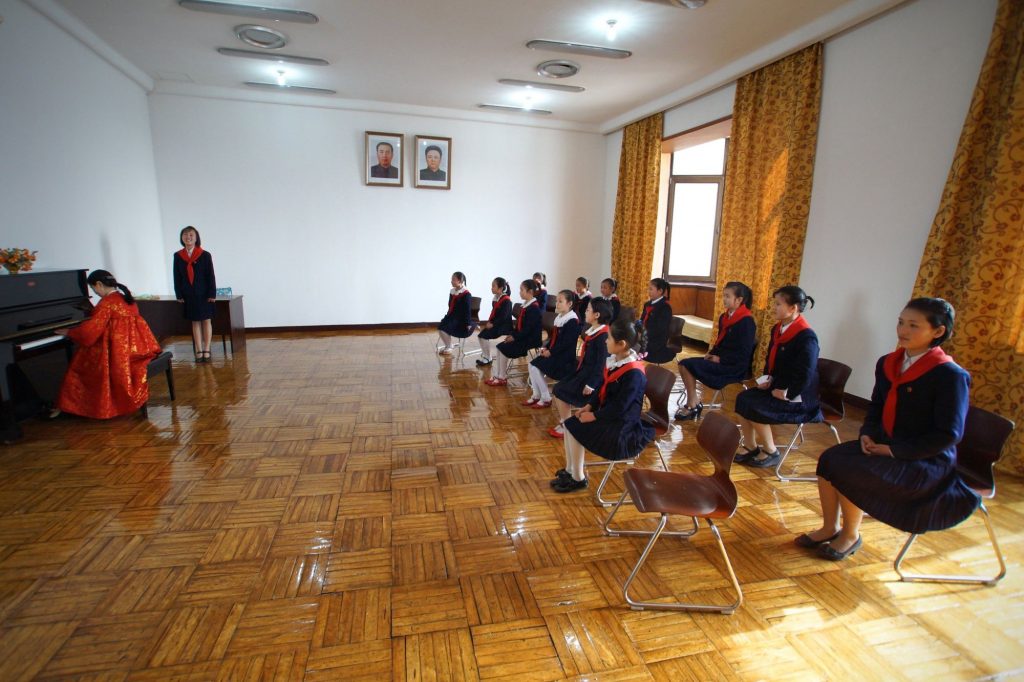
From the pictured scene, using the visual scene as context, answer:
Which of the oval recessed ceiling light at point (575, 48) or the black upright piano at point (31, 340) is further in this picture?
the oval recessed ceiling light at point (575, 48)

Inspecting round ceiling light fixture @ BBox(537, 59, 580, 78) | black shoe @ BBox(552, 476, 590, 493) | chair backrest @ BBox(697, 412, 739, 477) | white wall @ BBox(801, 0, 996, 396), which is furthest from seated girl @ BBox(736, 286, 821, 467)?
round ceiling light fixture @ BBox(537, 59, 580, 78)

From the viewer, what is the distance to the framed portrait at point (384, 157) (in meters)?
7.70

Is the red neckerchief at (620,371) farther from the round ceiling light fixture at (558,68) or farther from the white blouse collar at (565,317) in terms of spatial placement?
the round ceiling light fixture at (558,68)

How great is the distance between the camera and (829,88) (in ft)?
15.6

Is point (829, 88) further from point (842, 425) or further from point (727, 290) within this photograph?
point (842, 425)

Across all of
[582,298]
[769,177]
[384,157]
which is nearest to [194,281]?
[384,157]

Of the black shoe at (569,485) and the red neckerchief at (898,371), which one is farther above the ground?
the red neckerchief at (898,371)

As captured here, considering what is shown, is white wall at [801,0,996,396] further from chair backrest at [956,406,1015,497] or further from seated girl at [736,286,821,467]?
chair backrest at [956,406,1015,497]

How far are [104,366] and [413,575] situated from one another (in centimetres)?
318

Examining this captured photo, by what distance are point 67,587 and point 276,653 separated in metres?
1.07

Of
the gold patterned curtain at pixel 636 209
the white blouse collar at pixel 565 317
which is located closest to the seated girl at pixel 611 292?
the white blouse collar at pixel 565 317

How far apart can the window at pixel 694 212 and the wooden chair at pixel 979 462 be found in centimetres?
617

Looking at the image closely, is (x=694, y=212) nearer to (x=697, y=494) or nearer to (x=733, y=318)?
(x=733, y=318)

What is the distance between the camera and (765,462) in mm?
3473
